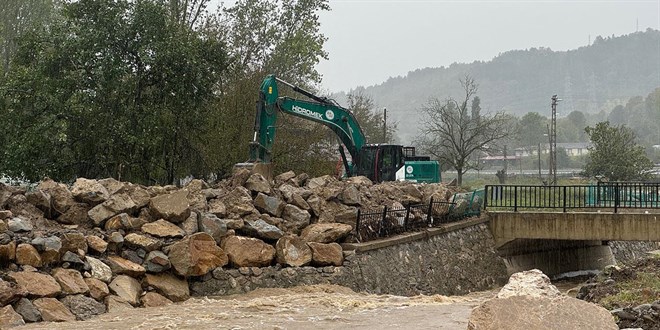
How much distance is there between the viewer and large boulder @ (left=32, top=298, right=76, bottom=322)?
11.6m

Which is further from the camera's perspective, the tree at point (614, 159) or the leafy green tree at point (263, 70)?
the tree at point (614, 159)

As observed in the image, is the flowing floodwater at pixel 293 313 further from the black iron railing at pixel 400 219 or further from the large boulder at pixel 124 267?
the black iron railing at pixel 400 219

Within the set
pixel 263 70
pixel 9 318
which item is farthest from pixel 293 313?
pixel 263 70

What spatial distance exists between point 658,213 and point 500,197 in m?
4.67

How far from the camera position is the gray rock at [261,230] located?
613 inches

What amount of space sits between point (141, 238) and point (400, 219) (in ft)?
24.6

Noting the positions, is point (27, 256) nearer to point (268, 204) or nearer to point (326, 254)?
point (268, 204)

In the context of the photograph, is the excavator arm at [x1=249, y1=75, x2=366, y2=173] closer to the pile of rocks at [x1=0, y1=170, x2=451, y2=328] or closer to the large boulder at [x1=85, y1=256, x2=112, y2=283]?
the pile of rocks at [x1=0, y1=170, x2=451, y2=328]

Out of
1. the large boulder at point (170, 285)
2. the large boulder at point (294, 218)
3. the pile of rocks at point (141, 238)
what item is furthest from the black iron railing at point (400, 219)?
the large boulder at point (170, 285)

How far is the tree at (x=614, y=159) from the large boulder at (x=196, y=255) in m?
34.5

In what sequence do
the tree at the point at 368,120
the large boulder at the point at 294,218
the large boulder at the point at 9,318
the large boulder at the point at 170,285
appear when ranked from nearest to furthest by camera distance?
the large boulder at the point at 9,318
the large boulder at the point at 170,285
the large boulder at the point at 294,218
the tree at the point at 368,120

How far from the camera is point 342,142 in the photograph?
86.3ft

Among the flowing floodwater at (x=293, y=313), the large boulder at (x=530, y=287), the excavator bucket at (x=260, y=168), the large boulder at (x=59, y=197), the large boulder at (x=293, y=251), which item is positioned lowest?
the flowing floodwater at (x=293, y=313)

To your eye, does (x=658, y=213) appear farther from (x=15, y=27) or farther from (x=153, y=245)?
(x=15, y=27)
